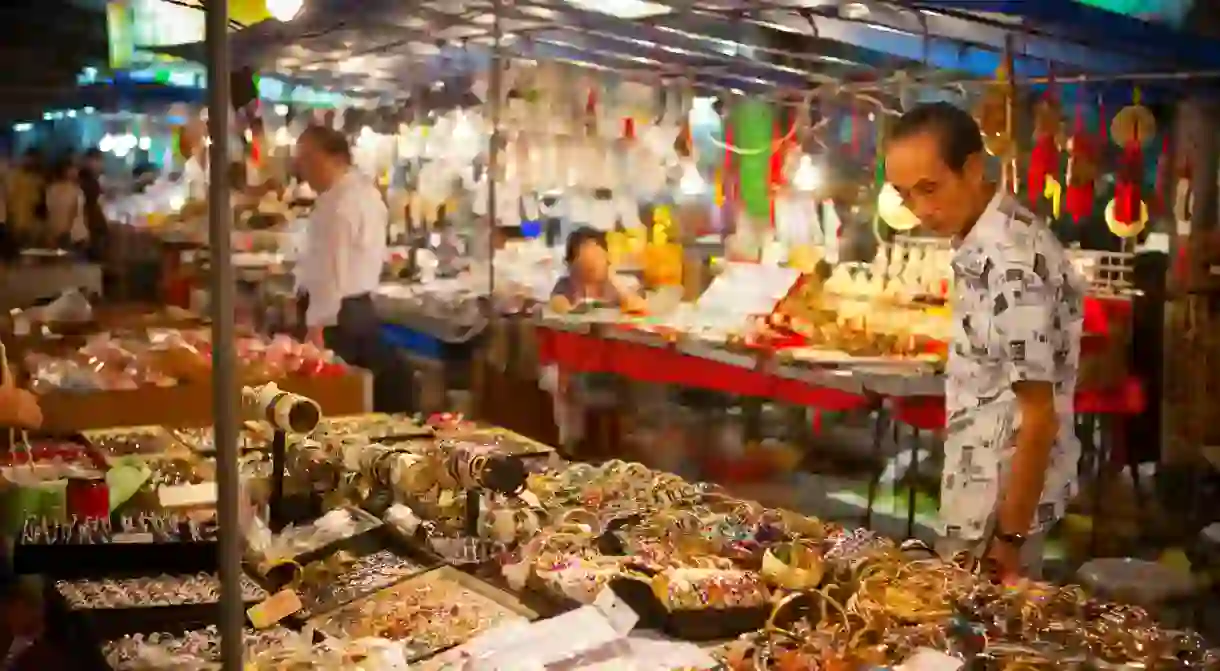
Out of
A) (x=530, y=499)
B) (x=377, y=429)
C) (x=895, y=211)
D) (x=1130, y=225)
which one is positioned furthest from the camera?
(x=377, y=429)

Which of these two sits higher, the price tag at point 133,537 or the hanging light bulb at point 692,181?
the hanging light bulb at point 692,181

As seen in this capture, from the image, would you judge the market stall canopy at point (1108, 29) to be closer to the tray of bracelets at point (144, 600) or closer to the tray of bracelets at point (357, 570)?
the tray of bracelets at point (357, 570)

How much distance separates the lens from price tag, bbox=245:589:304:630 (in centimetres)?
238

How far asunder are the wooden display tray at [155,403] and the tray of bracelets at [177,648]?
541 millimetres

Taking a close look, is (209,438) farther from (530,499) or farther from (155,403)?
(530,499)

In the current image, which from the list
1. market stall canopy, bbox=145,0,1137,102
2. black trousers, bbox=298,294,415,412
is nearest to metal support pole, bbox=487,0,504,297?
market stall canopy, bbox=145,0,1137,102

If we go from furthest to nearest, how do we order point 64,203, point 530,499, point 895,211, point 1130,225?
point 530,499 < point 64,203 < point 895,211 < point 1130,225

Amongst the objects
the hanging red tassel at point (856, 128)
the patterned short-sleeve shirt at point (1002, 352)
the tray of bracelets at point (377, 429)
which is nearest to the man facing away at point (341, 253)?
the tray of bracelets at point (377, 429)

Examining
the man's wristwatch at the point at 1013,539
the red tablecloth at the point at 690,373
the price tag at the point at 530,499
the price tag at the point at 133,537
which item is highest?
the red tablecloth at the point at 690,373

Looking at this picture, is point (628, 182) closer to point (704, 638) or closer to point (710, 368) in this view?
point (710, 368)

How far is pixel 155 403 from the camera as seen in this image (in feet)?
9.66

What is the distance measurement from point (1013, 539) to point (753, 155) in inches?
31.8

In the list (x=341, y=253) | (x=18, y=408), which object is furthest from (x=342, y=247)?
(x=18, y=408)

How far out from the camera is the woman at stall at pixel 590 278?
2.77 meters
